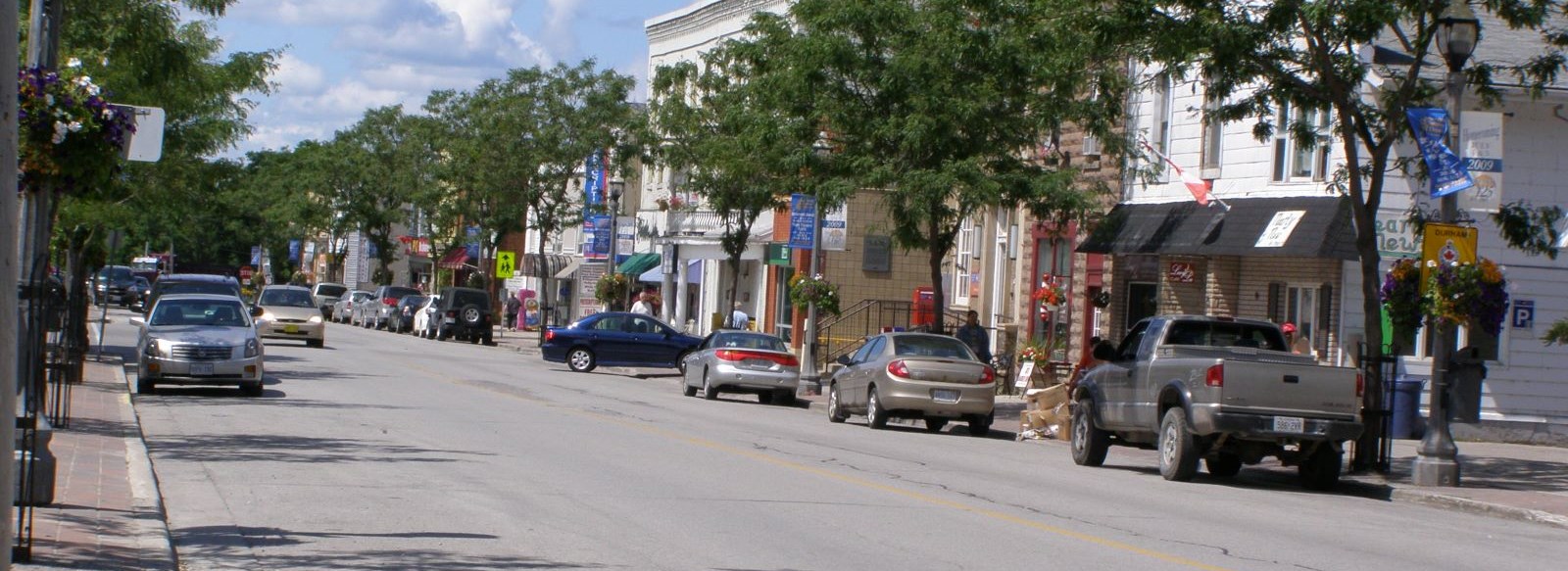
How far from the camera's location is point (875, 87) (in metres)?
28.4

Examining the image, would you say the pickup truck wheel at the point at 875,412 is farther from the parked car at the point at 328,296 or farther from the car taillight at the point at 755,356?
the parked car at the point at 328,296

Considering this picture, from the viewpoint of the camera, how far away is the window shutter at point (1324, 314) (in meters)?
26.9

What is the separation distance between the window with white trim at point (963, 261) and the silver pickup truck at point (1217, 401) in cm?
2271

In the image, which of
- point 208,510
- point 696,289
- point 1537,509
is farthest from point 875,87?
point 696,289

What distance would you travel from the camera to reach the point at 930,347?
2436 cm

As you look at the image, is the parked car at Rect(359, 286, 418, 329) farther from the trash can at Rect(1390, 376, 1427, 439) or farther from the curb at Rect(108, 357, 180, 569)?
the curb at Rect(108, 357, 180, 569)

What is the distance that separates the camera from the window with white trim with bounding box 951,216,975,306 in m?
42.4

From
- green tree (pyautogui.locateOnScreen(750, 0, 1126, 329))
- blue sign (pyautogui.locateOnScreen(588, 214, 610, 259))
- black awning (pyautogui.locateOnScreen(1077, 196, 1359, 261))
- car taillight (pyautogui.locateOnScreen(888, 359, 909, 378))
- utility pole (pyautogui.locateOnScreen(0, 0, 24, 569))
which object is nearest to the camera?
utility pole (pyautogui.locateOnScreen(0, 0, 24, 569))

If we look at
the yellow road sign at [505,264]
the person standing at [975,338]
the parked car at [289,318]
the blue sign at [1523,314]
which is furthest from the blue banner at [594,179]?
the blue sign at [1523,314]

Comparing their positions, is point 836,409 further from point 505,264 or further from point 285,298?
point 505,264


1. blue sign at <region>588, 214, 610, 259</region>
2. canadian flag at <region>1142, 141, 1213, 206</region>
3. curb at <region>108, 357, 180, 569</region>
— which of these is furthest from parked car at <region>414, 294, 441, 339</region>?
curb at <region>108, 357, 180, 569</region>

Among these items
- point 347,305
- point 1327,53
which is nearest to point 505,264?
point 347,305

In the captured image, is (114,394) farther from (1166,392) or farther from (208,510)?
(1166,392)

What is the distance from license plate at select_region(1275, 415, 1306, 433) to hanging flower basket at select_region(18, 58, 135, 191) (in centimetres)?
1093
